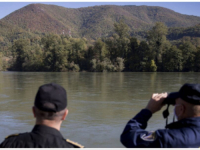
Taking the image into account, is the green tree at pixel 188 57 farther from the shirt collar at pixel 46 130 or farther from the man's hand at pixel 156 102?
the shirt collar at pixel 46 130

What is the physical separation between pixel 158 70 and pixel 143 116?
54.8 metres

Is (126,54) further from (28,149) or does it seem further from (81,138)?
(28,149)

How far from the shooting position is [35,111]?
1.95 meters

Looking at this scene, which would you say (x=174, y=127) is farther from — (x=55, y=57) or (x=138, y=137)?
(x=55, y=57)

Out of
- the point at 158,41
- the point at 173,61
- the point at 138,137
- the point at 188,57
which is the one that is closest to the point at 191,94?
the point at 138,137

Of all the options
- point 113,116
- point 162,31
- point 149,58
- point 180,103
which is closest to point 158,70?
point 149,58

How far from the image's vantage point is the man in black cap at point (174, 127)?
1.89m

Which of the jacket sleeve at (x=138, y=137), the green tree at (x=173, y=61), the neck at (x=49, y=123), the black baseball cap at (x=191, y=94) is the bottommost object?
the green tree at (x=173, y=61)

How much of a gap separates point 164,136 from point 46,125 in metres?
0.76

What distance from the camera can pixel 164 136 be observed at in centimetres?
189

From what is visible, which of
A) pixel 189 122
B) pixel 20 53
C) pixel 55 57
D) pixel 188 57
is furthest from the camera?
pixel 20 53

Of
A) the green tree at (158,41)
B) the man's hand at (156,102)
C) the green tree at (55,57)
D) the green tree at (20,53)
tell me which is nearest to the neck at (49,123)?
the man's hand at (156,102)

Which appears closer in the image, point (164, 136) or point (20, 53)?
point (164, 136)

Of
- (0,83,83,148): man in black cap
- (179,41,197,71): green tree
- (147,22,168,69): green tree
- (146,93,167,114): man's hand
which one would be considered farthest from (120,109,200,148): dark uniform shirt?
(147,22,168,69): green tree
